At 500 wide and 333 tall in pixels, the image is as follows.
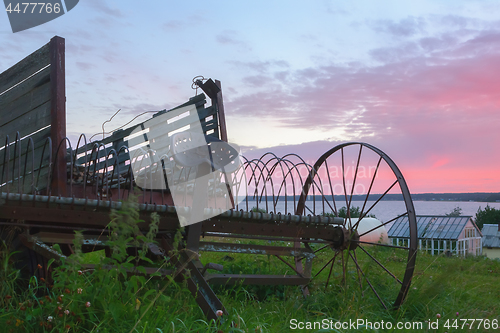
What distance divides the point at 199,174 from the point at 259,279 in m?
1.27

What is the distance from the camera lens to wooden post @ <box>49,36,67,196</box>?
4.57 meters

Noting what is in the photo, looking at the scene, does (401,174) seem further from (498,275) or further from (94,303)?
(498,275)

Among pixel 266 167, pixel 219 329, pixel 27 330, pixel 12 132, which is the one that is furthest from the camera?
pixel 12 132

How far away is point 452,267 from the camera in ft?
10.0

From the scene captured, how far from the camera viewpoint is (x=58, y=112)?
4734 mm

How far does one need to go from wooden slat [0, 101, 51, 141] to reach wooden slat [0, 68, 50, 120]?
6 centimetres

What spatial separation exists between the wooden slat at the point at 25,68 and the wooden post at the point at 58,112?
0.19 m

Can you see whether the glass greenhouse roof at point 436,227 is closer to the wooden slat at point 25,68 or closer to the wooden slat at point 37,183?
the wooden slat at point 37,183

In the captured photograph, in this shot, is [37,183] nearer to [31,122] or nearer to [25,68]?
[31,122]

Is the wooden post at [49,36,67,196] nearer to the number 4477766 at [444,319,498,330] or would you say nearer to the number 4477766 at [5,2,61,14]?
the number 4477766 at [5,2,61,14]

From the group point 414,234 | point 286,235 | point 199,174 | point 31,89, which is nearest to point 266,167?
point 286,235

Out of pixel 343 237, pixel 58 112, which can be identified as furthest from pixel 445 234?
pixel 58 112

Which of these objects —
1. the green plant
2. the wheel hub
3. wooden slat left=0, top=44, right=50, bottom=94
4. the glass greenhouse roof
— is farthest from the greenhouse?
the green plant

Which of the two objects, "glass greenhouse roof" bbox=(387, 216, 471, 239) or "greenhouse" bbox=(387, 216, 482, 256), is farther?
"glass greenhouse roof" bbox=(387, 216, 471, 239)
